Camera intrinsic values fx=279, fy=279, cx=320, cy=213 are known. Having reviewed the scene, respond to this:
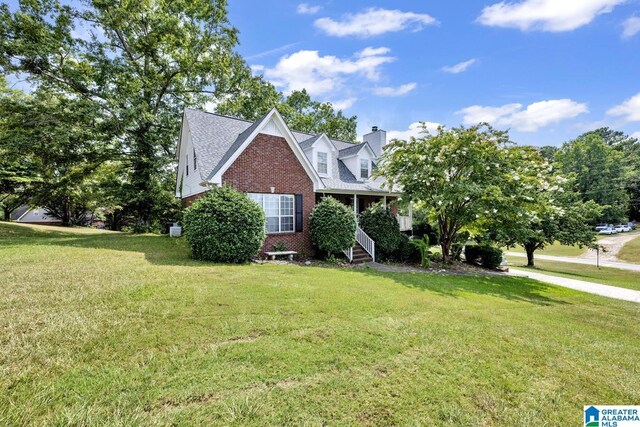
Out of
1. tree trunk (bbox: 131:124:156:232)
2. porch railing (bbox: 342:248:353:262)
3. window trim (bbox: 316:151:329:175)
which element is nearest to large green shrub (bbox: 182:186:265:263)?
porch railing (bbox: 342:248:353:262)

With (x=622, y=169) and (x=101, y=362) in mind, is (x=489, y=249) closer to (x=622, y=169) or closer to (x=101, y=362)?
(x=101, y=362)

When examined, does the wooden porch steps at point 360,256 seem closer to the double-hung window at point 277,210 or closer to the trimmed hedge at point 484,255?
the double-hung window at point 277,210

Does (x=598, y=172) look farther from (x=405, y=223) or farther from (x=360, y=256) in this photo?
(x=360, y=256)

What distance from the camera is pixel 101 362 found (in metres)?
3.30

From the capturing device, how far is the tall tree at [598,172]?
5316 centimetres

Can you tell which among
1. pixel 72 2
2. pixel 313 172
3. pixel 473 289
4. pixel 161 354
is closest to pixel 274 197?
pixel 313 172

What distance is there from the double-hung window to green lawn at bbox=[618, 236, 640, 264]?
32.2 meters

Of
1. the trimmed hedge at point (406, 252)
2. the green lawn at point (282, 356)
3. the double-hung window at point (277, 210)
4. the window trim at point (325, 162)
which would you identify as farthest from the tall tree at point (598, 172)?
the green lawn at point (282, 356)

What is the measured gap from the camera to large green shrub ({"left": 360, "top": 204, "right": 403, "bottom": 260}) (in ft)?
49.9

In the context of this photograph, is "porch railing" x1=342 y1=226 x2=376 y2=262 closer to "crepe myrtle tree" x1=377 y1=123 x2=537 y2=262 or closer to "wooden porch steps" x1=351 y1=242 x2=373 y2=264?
"wooden porch steps" x1=351 y1=242 x2=373 y2=264

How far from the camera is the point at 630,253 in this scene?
1099 inches

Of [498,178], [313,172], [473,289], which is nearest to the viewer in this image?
[473,289]

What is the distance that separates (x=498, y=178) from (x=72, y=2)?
91.4 feet

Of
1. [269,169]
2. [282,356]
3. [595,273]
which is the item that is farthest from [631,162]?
[282,356]
